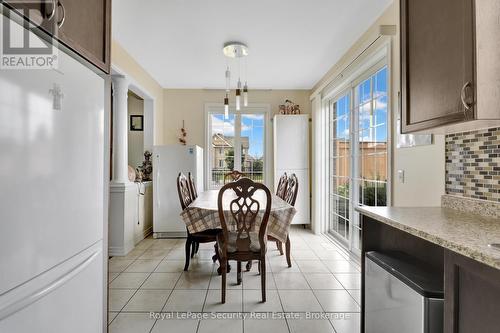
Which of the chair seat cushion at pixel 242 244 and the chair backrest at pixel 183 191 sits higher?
the chair backrest at pixel 183 191

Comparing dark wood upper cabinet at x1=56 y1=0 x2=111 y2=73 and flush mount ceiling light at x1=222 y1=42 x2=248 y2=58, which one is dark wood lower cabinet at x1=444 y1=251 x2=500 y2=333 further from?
flush mount ceiling light at x1=222 y1=42 x2=248 y2=58

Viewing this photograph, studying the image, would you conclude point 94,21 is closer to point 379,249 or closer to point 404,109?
point 404,109

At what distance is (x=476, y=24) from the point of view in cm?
114

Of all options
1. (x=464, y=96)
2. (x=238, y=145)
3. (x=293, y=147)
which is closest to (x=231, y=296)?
(x=464, y=96)

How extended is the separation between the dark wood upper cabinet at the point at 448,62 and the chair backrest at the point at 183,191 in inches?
84.9

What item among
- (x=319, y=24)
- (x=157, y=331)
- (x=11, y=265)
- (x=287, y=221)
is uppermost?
(x=319, y=24)

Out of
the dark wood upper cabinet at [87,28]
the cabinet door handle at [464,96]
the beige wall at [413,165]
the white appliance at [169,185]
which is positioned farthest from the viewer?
the white appliance at [169,185]

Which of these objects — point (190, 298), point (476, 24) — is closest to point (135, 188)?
point (190, 298)

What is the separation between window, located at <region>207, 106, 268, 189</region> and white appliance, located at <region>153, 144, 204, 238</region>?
3.36 ft

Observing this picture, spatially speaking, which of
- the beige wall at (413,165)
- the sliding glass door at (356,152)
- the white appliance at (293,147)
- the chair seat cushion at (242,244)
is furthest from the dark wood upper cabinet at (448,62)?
the white appliance at (293,147)

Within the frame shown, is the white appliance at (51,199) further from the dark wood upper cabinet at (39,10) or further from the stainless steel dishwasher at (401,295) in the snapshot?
the stainless steel dishwasher at (401,295)

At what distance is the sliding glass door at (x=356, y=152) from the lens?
2930 mm

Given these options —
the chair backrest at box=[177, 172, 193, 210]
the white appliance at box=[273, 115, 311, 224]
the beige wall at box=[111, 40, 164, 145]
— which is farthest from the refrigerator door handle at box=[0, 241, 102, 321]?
the white appliance at box=[273, 115, 311, 224]

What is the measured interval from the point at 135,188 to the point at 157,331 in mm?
2414
